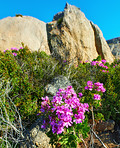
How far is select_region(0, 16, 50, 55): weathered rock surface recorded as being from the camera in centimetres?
808

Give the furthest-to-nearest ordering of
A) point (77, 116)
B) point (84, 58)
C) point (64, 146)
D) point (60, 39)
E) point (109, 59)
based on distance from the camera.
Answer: point (109, 59)
point (84, 58)
point (60, 39)
point (64, 146)
point (77, 116)

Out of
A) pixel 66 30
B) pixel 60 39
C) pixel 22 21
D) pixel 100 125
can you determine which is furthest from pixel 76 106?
pixel 22 21

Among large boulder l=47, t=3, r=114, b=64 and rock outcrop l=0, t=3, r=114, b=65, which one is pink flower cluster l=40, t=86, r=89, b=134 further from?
large boulder l=47, t=3, r=114, b=64

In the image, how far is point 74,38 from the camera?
32.4 feet

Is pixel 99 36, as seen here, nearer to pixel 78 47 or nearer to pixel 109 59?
pixel 109 59

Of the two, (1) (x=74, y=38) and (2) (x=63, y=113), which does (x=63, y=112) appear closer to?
(2) (x=63, y=113)

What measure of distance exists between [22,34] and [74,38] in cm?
434

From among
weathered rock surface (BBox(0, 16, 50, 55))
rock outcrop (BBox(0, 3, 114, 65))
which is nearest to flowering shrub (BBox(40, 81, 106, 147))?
rock outcrop (BBox(0, 3, 114, 65))

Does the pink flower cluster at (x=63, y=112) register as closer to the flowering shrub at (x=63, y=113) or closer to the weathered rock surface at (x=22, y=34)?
the flowering shrub at (x=63, y=113)

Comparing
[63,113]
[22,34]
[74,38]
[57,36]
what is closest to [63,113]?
[63,113]

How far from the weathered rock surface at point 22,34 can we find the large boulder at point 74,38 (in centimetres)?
82

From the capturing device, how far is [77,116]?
1806mm

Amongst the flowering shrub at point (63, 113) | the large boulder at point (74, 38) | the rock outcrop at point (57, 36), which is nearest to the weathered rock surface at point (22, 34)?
the rock outcrop at point (57, 36)

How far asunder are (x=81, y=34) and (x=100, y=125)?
345 inches
